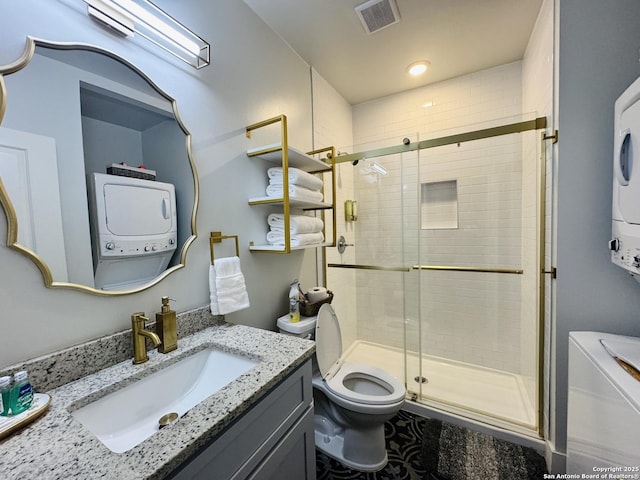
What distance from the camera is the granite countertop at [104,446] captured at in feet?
1.62

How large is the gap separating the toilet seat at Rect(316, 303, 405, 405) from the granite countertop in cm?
71

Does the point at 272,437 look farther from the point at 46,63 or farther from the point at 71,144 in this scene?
the point at 46,63

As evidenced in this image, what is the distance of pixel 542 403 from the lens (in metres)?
1.56

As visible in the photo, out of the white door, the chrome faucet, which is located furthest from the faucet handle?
the white door

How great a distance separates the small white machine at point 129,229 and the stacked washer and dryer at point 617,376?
1588 mm

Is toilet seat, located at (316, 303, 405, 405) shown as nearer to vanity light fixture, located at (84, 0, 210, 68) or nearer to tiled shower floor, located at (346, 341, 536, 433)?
tiled shower floor, located at (346, 341, 536, 433)

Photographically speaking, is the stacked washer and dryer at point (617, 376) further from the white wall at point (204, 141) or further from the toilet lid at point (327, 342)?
the white wall at point (204, 141)

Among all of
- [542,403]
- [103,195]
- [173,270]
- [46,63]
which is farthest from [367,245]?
[46,63]

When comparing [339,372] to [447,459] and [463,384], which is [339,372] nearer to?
[447,459]

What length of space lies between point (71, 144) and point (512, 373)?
121 inches

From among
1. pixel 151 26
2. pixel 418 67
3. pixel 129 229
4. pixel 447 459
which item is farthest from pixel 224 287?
pixel 418 67

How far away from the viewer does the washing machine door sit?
869 millimetres

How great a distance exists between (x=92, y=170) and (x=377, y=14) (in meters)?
1.67

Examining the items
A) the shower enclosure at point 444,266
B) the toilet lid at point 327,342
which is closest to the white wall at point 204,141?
the toilet lid at point 327,342
